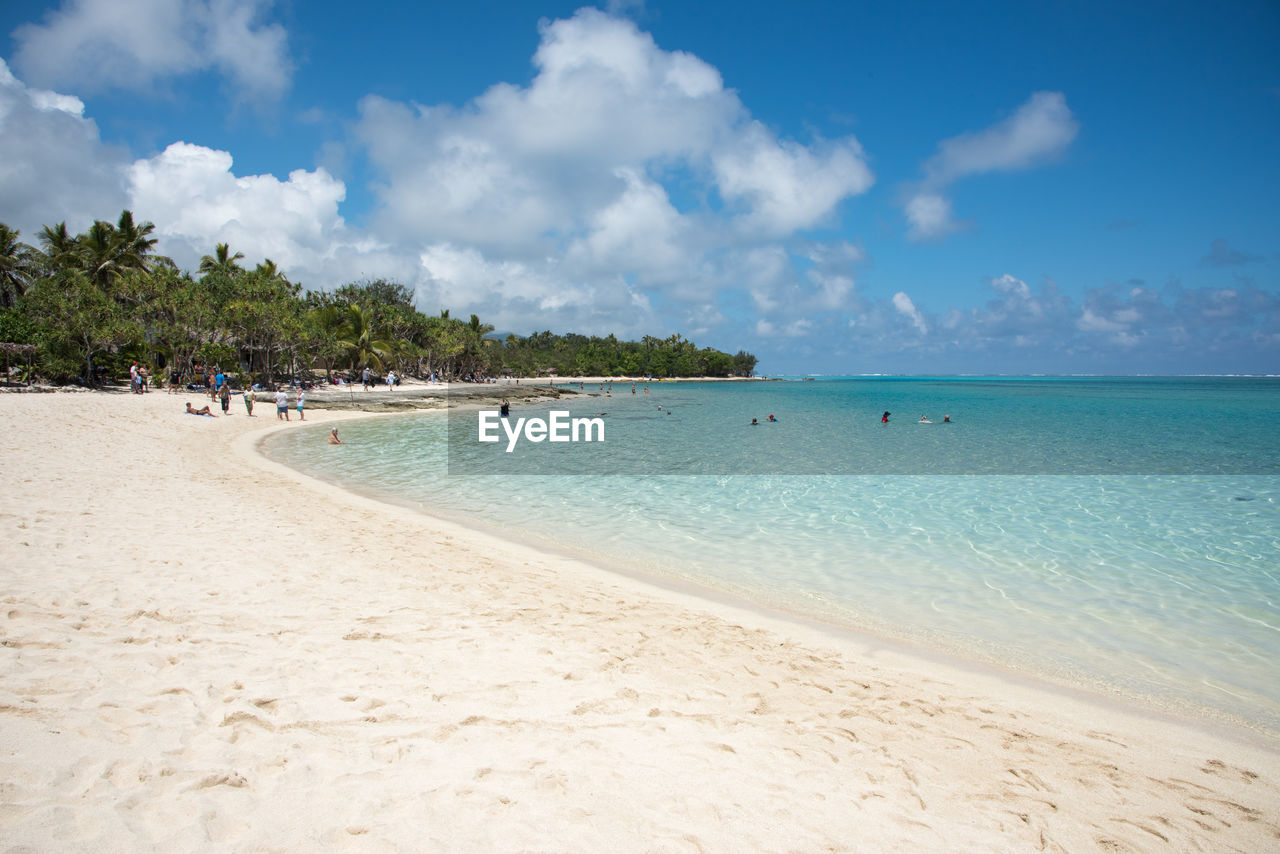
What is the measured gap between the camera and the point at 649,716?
4430 millimetres

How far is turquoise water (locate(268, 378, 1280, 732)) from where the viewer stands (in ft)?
23.1

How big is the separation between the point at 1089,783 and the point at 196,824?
5334mm

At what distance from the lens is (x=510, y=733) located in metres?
3.98

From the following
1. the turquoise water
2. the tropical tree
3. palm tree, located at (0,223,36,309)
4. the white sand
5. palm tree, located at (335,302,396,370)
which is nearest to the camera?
the white sand

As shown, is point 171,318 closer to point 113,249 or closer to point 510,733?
point 113,249

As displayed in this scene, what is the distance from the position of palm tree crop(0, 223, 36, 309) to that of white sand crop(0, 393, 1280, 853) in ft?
171

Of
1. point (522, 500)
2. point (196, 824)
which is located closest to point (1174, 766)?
point (196, 824)

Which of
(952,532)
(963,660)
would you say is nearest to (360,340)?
(952,532)

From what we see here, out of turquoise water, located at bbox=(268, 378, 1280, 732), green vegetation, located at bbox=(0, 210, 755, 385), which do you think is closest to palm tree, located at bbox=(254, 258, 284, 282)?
→ green vegetation, located at bbox=(0, 210, 755, 385)

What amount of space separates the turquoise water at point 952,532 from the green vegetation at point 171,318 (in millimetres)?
18358

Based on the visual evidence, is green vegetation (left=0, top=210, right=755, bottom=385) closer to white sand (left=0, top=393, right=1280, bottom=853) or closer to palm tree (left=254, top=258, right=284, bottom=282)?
palm tree (left=254, top=258, right=284, bottom=282)

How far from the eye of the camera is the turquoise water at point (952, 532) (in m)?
7.03

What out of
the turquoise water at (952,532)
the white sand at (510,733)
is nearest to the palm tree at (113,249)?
the turquoise water at (952,532)

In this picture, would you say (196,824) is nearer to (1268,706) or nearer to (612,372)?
(1268,706)
